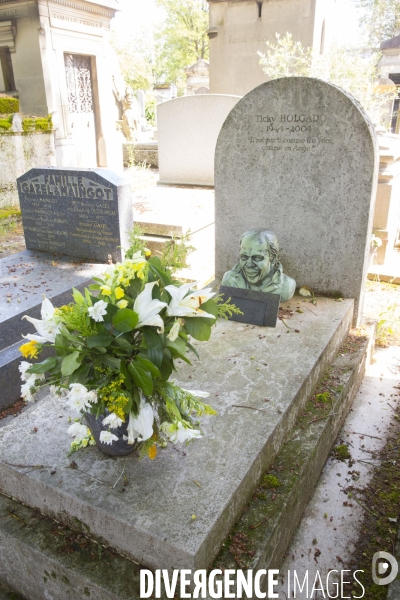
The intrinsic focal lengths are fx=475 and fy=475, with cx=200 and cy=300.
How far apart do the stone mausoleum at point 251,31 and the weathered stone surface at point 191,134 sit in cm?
352

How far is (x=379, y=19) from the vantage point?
30.3 m

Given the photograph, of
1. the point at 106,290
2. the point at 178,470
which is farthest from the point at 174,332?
the point at 178,470

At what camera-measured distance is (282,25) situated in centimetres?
1100

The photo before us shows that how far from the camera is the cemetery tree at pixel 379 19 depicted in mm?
29578

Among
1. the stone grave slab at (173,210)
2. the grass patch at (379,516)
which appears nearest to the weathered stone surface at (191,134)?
the stone grave slab at (173,210)

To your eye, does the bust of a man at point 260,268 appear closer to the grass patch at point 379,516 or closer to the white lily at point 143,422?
the grass patch at point 379,516

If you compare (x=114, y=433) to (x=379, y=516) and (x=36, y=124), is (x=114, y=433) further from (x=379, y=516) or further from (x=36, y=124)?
(x=36, y=124)

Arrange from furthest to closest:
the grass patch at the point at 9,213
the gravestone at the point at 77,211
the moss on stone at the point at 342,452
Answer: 1. the grass patch at the point at 9,213
2. the gravestone at the point at 77,211
3. the moss on stone at the point at 342,452

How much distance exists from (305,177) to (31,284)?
2758mm

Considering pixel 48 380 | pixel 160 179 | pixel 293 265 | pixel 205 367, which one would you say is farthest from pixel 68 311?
pixel 160 179

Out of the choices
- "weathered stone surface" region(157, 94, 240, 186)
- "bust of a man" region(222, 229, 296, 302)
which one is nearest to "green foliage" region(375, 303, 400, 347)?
"bust of a man" region(222, 229, 296, 302)

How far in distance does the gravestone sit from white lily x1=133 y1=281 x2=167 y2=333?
3.14 meters

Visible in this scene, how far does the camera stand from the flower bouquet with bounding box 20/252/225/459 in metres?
1.74

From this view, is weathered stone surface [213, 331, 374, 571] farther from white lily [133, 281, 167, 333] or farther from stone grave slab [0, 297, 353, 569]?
white lily [133, 281, 167, 333]
